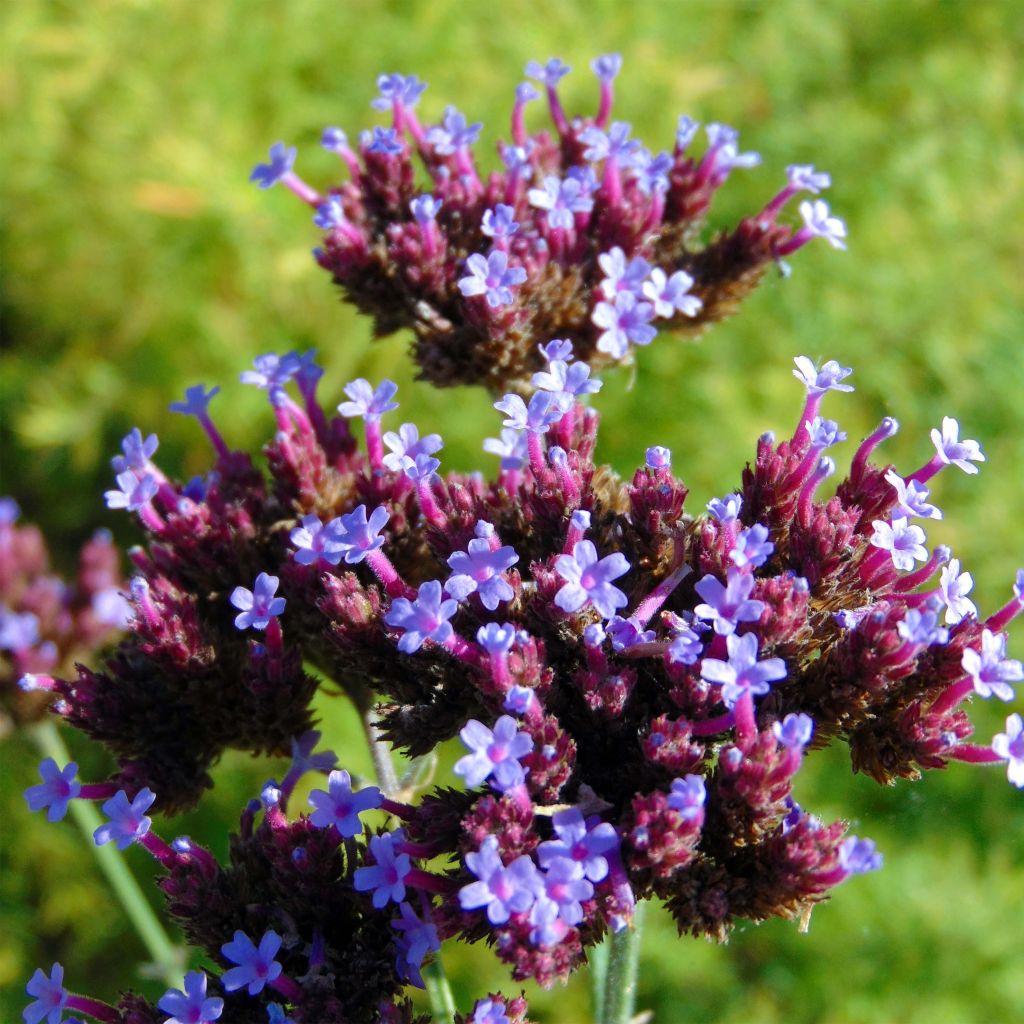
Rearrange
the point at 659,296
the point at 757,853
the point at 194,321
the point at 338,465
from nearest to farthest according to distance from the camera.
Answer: the point at 757,853 < the point at 659,296 < the point at 338,465 < the point at 194,321

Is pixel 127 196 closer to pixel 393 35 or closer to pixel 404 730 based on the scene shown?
pixel 393 35

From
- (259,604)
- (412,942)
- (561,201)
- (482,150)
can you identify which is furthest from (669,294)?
(482,150)

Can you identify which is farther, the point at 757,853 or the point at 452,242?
the point at 452,242

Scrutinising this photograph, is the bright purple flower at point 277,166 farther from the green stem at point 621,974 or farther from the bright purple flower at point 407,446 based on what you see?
the green stem at point 621,974

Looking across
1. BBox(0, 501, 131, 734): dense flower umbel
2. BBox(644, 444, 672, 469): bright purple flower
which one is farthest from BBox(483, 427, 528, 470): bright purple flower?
BBox(0, 501, 131, 734): dense flower umbel

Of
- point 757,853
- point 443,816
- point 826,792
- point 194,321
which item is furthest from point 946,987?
point 194,321

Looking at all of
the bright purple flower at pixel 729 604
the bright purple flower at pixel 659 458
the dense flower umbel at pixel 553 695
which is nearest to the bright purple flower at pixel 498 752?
the dense flower umbel at pixel 553 695

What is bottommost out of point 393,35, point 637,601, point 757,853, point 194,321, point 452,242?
point 757,853
